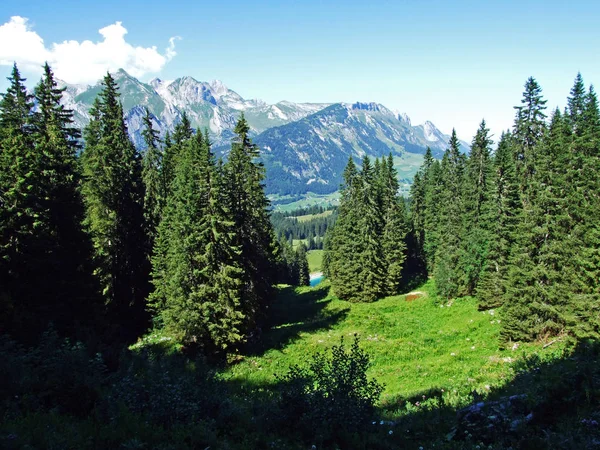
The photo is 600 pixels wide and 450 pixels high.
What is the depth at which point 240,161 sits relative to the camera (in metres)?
34.6

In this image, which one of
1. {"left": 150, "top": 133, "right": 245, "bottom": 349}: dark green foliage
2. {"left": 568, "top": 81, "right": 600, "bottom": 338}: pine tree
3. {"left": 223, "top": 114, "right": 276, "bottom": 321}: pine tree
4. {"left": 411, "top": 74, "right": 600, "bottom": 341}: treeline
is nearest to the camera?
{"left": 568, "top": 81, "right": 600, "bottom": 338}: pine tree

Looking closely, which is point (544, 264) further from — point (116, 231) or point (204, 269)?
point (116, 231)

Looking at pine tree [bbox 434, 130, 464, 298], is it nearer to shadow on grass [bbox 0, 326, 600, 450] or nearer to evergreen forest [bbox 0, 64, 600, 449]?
evergreen forest [bbox 0, 64, 600, 449]

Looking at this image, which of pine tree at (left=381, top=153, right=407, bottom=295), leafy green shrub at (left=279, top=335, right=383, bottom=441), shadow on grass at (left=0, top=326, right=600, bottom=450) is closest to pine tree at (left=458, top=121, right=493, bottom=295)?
pine tree at (left=381, top=153, right=407, bottom=295)

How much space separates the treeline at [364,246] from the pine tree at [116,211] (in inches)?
990

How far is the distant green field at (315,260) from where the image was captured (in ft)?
556

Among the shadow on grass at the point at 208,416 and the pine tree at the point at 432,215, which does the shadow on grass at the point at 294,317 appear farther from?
the shadow on grass at the point at 208,416

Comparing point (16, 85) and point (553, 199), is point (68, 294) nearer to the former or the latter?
point (16, 85)

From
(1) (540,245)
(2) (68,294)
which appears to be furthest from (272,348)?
(1) (540,245)

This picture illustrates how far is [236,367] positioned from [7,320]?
13.5m

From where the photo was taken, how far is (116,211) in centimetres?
3291

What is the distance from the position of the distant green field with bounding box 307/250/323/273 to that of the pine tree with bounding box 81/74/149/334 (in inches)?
5158

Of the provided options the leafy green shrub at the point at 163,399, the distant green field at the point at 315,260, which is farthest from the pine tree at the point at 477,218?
the distant green field at the point at 315,260

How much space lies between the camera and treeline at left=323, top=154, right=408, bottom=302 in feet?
160
